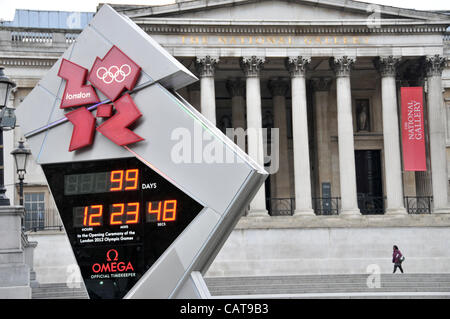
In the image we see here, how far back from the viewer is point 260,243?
4241cm

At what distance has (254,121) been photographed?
44375mm

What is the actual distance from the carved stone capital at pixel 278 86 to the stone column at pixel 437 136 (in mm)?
9084

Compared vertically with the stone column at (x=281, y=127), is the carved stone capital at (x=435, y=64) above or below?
above

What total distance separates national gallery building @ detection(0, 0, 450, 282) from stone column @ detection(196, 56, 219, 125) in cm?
7

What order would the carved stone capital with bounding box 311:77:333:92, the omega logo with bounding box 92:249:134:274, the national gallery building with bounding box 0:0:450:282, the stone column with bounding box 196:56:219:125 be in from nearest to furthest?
1. the omega logo with bounding box 92:249:134:274
2. the national gallery building with bounding box 0:0:450:282
3. the stone column with bounding box 196:56:219:125
4. the carved stone capital with bounding box 311:77:333:92

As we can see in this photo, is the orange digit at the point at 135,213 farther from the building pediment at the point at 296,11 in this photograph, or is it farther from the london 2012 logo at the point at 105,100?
the building pediment at the point at 296,11

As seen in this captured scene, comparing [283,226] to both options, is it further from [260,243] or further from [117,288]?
[117,288]

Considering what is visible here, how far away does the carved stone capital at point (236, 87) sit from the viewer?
4950cm

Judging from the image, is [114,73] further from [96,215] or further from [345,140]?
[345,140]

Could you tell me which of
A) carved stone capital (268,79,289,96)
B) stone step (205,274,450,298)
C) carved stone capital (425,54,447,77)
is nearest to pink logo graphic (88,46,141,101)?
stone step (205,274,450,298)

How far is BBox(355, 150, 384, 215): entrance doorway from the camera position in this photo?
4978cm

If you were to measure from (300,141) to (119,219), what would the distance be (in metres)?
29.8

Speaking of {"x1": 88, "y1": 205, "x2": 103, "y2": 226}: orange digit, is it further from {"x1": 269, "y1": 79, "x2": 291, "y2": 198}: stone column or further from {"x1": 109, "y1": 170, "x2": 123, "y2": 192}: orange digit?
{"x1": 269, "y1": 79, "x2": 291, "y2": 198}: stone column

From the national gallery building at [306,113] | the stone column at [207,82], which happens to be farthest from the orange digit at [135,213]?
the stone column at [207,82]
